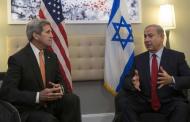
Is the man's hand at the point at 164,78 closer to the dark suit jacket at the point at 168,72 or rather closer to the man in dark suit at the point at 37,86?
the dark suit jacket at the point at 168,72

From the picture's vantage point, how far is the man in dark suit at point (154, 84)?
3340mm

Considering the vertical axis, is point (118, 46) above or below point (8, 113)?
above

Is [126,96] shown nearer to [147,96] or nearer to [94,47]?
[147,96]

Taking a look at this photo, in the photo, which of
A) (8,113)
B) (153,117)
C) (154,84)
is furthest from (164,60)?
(8,113)

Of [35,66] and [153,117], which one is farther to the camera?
[153,117]

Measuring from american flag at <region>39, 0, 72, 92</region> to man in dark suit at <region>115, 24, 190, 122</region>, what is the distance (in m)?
0.81

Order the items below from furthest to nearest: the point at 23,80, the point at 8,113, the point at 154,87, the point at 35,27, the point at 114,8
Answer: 1. the point at 114,8
2. the point at 154,87
3. the point at 35,27
4. the point at 23,80
5. the point at 8,113

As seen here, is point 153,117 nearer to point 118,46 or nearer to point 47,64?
point 47,64

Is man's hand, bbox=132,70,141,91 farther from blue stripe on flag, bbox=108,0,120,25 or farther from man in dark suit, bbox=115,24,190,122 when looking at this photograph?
blue stripe on flag, bbox=108,0,120,25

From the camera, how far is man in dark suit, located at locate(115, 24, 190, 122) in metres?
3.34

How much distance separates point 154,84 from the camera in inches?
137

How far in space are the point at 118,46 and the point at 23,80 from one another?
156cm

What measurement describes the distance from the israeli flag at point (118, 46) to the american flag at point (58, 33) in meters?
0.55

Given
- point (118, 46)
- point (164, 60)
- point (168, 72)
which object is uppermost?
point (118, 46)
